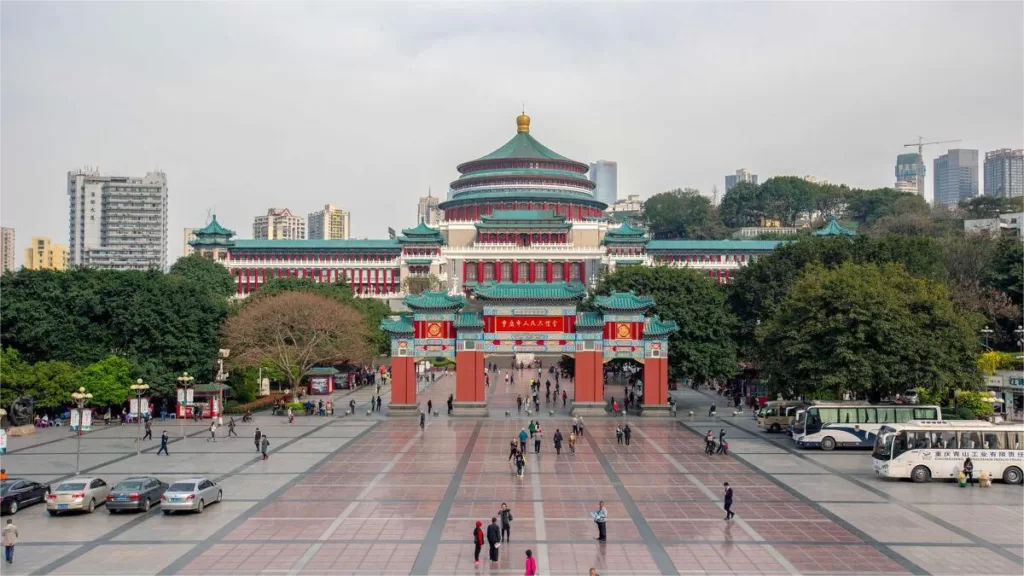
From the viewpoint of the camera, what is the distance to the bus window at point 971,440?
106 feet

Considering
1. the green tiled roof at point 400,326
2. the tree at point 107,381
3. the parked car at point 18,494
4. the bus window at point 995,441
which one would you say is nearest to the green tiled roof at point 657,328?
the green tiled roof at point 400,326

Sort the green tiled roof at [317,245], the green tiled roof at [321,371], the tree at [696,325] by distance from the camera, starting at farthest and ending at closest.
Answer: the green tiled roof at [317,245] < the green tiled roof at [321,371] < the tree at [696,325]

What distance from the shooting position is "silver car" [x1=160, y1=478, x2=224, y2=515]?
86.9ft

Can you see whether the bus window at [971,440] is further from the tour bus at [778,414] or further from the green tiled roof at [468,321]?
the green tiled roof at [468,321]

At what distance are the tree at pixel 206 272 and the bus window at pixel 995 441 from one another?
3125 inches

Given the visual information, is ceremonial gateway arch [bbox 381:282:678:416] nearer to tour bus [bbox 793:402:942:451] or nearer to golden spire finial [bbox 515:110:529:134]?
tour bus [bbox 793:402:942:451]

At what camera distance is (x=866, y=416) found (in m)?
40.1

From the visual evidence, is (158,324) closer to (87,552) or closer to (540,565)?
(87,552)

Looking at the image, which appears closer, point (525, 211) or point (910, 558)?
point (910, 558)

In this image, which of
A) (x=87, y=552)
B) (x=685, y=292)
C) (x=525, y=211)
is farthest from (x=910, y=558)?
(x=525, y=211)

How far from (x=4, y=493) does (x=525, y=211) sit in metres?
87.8

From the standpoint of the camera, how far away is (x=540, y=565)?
70.6 ft

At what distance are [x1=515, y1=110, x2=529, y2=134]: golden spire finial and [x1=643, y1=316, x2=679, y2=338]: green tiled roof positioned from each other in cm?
7593

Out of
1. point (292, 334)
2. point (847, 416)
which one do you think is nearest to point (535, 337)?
point (292, 334)
